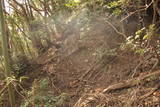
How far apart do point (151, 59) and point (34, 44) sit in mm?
4368

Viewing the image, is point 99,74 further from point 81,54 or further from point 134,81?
point 81,54

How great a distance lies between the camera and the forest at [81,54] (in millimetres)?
3117

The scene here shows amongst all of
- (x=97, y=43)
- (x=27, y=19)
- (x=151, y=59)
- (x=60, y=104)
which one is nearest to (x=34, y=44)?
(x=27, y=19)

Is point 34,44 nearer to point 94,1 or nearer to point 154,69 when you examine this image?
point 94,1

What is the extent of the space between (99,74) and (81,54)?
4.11 feet

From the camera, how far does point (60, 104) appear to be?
3551 millimetres

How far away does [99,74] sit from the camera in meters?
4.14

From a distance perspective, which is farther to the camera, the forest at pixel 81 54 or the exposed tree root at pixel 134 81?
the forest at pixel 81 54

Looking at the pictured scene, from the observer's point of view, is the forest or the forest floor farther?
the forest

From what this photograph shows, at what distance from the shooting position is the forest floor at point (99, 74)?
2961 millimetres

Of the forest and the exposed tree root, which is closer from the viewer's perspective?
the exposed tree root

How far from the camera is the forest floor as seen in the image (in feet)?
9.71

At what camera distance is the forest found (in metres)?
3.12

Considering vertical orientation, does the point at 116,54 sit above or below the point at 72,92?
above
